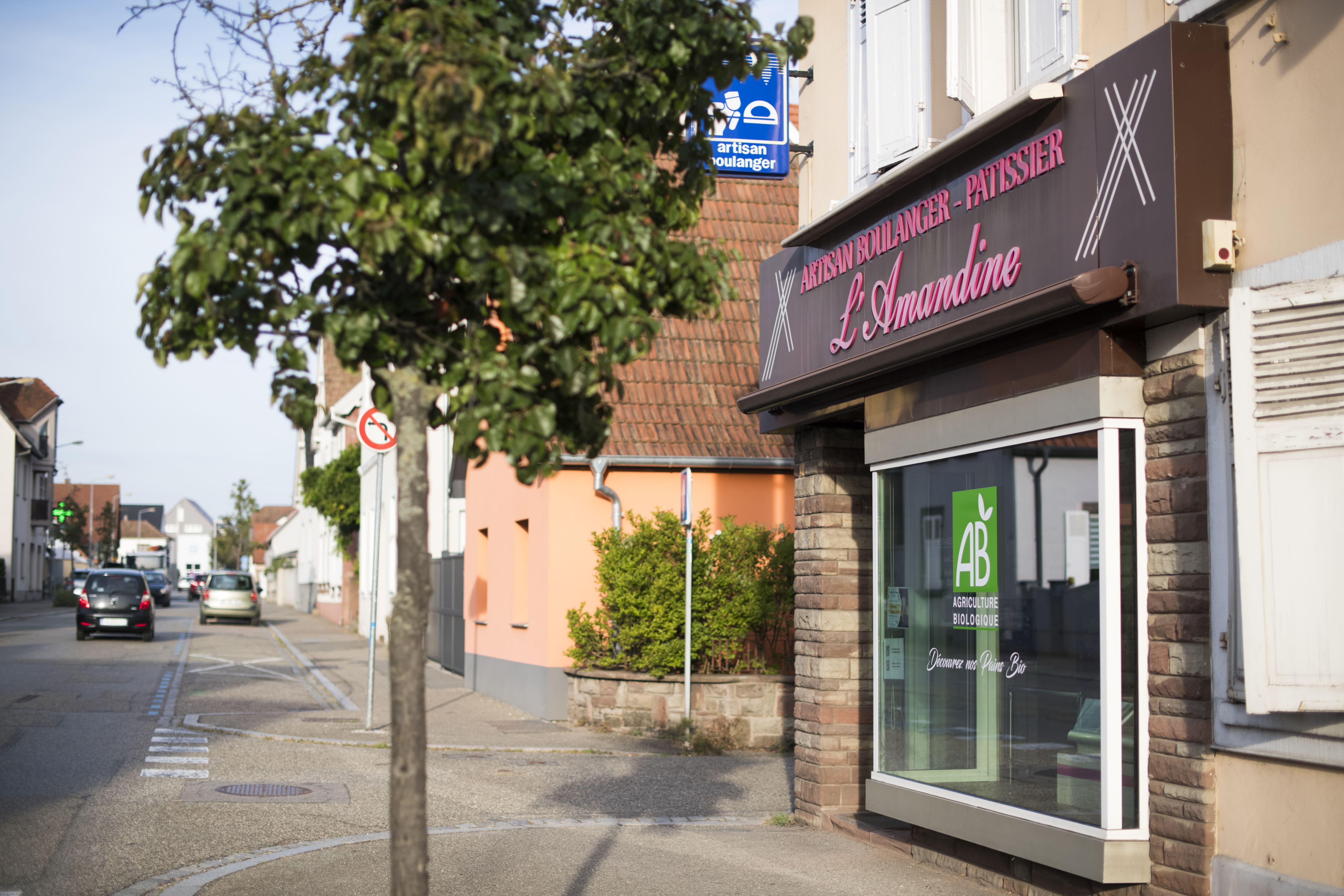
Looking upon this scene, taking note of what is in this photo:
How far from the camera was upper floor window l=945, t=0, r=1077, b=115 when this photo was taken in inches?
280

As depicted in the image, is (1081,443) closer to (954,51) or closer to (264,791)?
(954,51)

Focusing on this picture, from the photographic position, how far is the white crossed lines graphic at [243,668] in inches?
853

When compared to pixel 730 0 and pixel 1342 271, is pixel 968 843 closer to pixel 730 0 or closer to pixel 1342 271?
pixel 1342 271

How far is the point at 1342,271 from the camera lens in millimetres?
4965

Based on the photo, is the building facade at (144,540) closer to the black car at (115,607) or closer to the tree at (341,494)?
the tree at (341,494)

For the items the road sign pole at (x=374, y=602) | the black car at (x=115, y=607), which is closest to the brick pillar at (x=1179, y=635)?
the road sign pole at (x=374, y=602)

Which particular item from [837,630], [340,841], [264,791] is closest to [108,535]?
[264,791]

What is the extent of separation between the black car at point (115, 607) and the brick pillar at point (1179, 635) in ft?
90.6

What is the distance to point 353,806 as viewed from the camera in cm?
980

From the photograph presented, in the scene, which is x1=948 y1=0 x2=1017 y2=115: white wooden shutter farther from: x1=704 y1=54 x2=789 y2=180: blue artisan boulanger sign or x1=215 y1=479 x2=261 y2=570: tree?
x1=215 y1=479 x2=261 y2=570: tree

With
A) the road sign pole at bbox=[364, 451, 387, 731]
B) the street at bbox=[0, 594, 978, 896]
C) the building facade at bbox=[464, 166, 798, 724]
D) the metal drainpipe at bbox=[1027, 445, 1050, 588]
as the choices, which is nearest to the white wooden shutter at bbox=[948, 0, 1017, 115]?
the metal drainpipe at bbox=[1027, 445, 1050, 588]

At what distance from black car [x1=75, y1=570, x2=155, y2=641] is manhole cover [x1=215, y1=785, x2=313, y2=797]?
20534mm

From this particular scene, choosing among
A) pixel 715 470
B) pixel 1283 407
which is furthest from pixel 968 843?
pixel 715 470

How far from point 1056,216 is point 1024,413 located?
1018 mm
